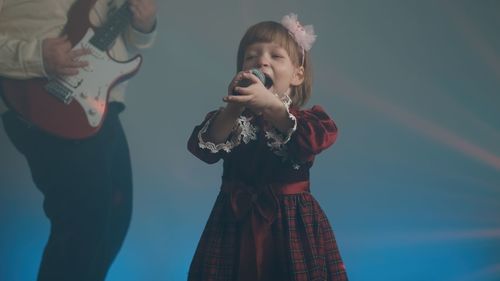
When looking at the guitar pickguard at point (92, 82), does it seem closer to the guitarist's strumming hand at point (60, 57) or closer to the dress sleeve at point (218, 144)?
the guitarist's strumming hand at point (60, 57)

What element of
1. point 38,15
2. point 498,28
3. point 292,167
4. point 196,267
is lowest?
point 196,267

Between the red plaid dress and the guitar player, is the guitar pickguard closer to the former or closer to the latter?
the guitar player

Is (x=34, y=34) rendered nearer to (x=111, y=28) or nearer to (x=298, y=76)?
(x=111, y=28)

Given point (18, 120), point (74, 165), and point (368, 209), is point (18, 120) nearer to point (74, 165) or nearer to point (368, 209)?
point (74, 165)

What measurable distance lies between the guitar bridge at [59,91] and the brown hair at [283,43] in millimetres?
514

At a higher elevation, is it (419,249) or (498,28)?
(498,28)

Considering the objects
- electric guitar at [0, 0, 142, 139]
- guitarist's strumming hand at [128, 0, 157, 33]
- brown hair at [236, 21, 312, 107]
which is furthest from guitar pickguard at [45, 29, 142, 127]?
brown hair at [236, 21, 312, 107]

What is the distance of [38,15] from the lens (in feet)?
3.85

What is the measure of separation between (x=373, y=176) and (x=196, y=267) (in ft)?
2.25

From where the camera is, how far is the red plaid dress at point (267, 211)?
68cm

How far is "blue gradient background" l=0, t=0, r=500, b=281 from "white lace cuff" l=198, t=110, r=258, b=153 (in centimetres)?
47

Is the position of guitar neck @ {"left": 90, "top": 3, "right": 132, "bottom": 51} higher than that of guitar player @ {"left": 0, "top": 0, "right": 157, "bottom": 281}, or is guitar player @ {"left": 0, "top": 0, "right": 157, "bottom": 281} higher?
guitar neck @ {"left": 90, "top": 3, "right": 132, "bottom": 51}

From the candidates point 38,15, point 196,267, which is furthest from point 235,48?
point 196,267

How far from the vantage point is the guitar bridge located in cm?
114
